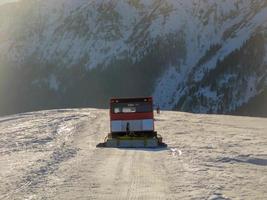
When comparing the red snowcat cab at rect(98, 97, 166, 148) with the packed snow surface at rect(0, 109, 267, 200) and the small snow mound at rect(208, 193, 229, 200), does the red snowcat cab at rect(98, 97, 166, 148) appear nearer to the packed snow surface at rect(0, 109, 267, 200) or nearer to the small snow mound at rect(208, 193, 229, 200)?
the packed snow surface at rect(0, 109, 267, 200)

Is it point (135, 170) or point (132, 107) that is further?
Result: point (132, 107)

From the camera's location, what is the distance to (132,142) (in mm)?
29312

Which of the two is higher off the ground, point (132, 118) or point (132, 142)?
point (132, 118)

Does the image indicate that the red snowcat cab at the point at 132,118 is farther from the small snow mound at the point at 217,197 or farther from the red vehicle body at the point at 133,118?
the small snow mound at the point at 217,197

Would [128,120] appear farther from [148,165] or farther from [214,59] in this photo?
[214,59]

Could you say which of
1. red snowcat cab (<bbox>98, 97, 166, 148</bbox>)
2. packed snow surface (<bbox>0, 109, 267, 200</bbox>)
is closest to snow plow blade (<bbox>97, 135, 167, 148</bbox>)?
packed snow surface (<bbox>0, 109, 267, 200</bbox>)

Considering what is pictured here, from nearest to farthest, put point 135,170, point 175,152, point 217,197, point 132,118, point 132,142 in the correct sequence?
point 217,197
point 135,170
point 175,152
point 132,142
point 132,118

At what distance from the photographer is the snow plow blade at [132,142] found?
93.6ft

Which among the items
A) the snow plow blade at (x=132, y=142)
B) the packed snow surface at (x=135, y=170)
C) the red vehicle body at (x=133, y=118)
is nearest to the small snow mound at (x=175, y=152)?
the packed snow surface at (x=135, y=170)

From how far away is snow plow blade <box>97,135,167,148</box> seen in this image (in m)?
28.5

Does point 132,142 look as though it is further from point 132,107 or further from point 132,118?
point 132,107

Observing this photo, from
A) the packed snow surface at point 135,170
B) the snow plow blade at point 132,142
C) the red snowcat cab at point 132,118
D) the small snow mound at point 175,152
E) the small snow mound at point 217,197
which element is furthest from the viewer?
the red snowcat cab at point 132,118

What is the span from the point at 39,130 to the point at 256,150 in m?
17.0

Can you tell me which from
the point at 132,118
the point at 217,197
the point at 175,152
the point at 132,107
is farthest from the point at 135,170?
the point at 132,107
